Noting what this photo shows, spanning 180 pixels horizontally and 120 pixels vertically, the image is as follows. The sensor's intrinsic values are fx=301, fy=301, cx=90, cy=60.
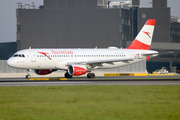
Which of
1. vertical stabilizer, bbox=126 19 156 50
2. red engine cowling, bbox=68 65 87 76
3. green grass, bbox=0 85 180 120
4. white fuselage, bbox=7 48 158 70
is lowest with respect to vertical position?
red engine cowling, bbox=68 65 87 76

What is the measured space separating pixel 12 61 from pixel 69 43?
Result: 3740 centimetres

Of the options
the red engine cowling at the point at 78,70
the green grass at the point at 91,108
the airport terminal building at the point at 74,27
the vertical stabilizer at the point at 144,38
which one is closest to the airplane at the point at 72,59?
the red engine cowling at the point at 78,70

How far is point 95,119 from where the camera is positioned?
40.3 feet

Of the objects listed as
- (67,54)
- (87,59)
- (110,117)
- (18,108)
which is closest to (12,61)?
(67,54)

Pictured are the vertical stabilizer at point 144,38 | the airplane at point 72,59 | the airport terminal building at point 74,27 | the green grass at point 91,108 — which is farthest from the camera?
the airport terminal building at point 74,27

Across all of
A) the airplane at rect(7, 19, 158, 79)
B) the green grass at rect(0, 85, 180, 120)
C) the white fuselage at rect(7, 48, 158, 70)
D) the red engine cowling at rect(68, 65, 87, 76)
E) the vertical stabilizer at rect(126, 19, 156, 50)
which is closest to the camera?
the green grass at rect(0, 85, 180, 120)

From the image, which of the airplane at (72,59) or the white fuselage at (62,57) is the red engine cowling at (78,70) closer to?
the airplane at (72,59)

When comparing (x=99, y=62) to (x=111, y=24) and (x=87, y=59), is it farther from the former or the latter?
(x=111, y=24)

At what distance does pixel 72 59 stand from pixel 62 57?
1506 millimetres

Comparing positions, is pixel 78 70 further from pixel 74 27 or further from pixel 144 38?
pixel 74 27

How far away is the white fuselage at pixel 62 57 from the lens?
1533 inches

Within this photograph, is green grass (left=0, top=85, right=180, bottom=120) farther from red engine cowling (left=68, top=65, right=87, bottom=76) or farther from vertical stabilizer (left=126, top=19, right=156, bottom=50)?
vertical stabilizer (left=126, top=19, right=156, bottom=50)

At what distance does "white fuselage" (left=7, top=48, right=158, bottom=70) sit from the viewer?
128 ft

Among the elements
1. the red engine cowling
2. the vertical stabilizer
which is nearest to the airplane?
the red engine cowling
